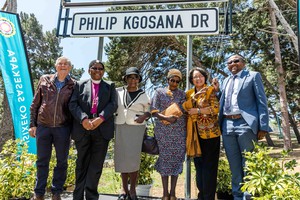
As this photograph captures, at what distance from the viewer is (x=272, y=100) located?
1909 cm

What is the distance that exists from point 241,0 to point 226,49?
103 inches

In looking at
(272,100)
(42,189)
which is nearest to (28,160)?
(42,189)

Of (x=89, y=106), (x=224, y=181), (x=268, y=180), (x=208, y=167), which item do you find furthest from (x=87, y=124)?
(x=224, y=181)

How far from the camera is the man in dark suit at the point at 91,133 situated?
275 cm

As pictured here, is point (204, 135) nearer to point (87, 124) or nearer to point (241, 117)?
point (241, 117)

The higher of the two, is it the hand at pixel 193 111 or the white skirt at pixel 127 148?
the hand at pixel 193 111

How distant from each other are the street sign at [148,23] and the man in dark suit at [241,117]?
0.77 meters

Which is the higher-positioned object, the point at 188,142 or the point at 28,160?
the point at 188,142

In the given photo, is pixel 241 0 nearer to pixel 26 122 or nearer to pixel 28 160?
pixel 26 122

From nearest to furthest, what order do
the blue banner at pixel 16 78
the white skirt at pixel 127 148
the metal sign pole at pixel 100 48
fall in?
the white skirt at pixel 127 148 → the metal sign pole at pixel 100 48 → the blue banner at pixel 16 78

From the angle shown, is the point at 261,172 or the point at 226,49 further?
the point at 226,49

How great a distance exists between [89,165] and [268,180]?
5.91 ft

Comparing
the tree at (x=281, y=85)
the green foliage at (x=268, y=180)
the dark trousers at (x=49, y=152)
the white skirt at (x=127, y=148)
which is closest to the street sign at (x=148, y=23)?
the white skirt at (x=127, y=148)

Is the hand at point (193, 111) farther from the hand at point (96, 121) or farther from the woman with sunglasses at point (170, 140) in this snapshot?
the hand at point (96, 121)
